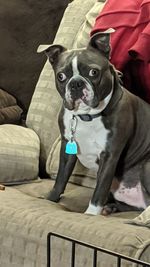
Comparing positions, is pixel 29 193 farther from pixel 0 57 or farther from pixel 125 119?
pixel 0 57

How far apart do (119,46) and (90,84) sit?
1.22 ft

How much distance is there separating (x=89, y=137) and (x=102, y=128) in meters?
0.05

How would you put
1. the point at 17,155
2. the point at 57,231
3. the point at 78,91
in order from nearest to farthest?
the point at 57,231 < the point at 78,91 < the point at 17,155

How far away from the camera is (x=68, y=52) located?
67.3 inches

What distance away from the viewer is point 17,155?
2.03 meters

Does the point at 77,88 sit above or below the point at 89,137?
above

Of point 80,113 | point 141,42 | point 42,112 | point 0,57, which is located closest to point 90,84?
point 80,113

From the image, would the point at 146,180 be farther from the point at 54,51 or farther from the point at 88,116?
the point at 54,51

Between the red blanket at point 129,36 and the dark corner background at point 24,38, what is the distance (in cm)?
50

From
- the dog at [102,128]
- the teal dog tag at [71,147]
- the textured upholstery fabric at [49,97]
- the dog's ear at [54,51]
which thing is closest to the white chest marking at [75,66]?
the dog at [102,128]

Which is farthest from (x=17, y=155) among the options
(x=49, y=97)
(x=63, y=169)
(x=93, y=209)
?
(x=93, y=209)

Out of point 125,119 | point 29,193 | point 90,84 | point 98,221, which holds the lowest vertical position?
point 29,193

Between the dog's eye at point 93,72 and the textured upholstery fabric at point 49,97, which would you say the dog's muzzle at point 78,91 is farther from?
the textured upholstery fabric at point 49,97

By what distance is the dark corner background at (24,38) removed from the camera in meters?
2.46
